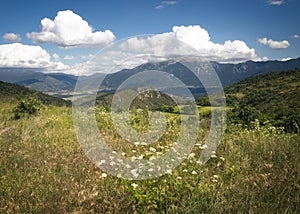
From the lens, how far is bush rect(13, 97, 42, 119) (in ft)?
40.2

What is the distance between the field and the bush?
5.61 meters

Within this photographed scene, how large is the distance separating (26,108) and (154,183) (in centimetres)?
1035

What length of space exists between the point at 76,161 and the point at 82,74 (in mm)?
1971

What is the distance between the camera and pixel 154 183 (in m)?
4.26

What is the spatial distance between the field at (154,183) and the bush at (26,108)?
561 centimetres

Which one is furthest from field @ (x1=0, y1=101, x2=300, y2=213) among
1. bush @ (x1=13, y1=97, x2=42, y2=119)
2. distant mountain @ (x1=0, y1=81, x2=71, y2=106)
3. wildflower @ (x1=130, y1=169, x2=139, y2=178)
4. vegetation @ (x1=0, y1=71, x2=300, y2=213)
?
distant mountain @ (x1=0, y1=81, x2=71, y2=106)

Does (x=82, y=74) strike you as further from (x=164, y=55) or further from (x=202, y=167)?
(x=202, y=167)

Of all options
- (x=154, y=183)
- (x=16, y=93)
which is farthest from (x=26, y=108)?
(x=16, y=93)

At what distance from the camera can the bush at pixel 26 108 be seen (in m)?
12.2

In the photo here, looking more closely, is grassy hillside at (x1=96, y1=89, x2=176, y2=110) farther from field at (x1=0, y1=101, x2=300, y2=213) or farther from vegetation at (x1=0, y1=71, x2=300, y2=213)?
field at (x1=0, y1=101, x2=300, y2=213)

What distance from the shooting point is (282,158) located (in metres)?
5.93

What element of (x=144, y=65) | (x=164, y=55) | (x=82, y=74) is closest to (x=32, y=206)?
(x=82, y=74)

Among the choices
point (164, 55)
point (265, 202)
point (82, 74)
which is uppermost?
point (164, 55)

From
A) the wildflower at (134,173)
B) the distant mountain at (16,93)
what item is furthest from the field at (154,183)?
the distant mountain at (16,93)
